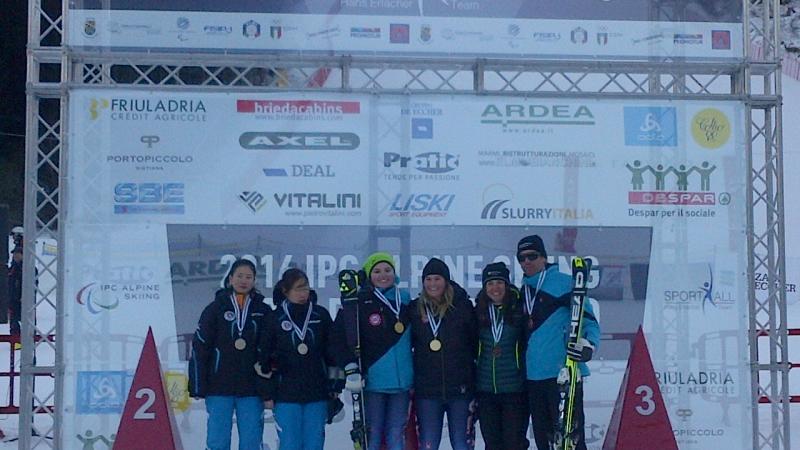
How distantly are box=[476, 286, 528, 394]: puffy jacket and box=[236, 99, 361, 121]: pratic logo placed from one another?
165cm

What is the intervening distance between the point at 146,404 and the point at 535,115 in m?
3.22

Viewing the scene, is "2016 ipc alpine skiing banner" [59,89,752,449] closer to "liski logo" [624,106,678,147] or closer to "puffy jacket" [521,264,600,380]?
"liski logo" [624,106,678,147]

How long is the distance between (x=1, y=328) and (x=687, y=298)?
12.5 metres

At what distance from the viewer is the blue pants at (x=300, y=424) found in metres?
5.55

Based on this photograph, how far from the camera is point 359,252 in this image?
21.1 feet

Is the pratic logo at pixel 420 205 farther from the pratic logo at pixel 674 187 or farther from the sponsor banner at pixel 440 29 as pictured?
the pratic logo at pixel 674 187

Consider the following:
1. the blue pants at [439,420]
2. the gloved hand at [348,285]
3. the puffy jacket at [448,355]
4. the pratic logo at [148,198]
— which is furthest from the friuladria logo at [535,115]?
the pratic logo at [148,198]

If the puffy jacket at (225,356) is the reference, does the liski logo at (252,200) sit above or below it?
above

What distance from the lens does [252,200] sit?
635 cm

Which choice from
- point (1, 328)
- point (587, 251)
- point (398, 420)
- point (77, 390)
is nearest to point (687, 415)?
point (587, 251)

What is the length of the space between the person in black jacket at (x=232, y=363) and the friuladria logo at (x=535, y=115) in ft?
6.50

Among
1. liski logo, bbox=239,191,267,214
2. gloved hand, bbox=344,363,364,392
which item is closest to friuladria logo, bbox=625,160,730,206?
gloved hand, bbox=344,363,364,392

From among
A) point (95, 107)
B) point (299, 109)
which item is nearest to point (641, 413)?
point (299, 109)

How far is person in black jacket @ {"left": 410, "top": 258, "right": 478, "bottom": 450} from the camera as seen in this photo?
548 centimetres
